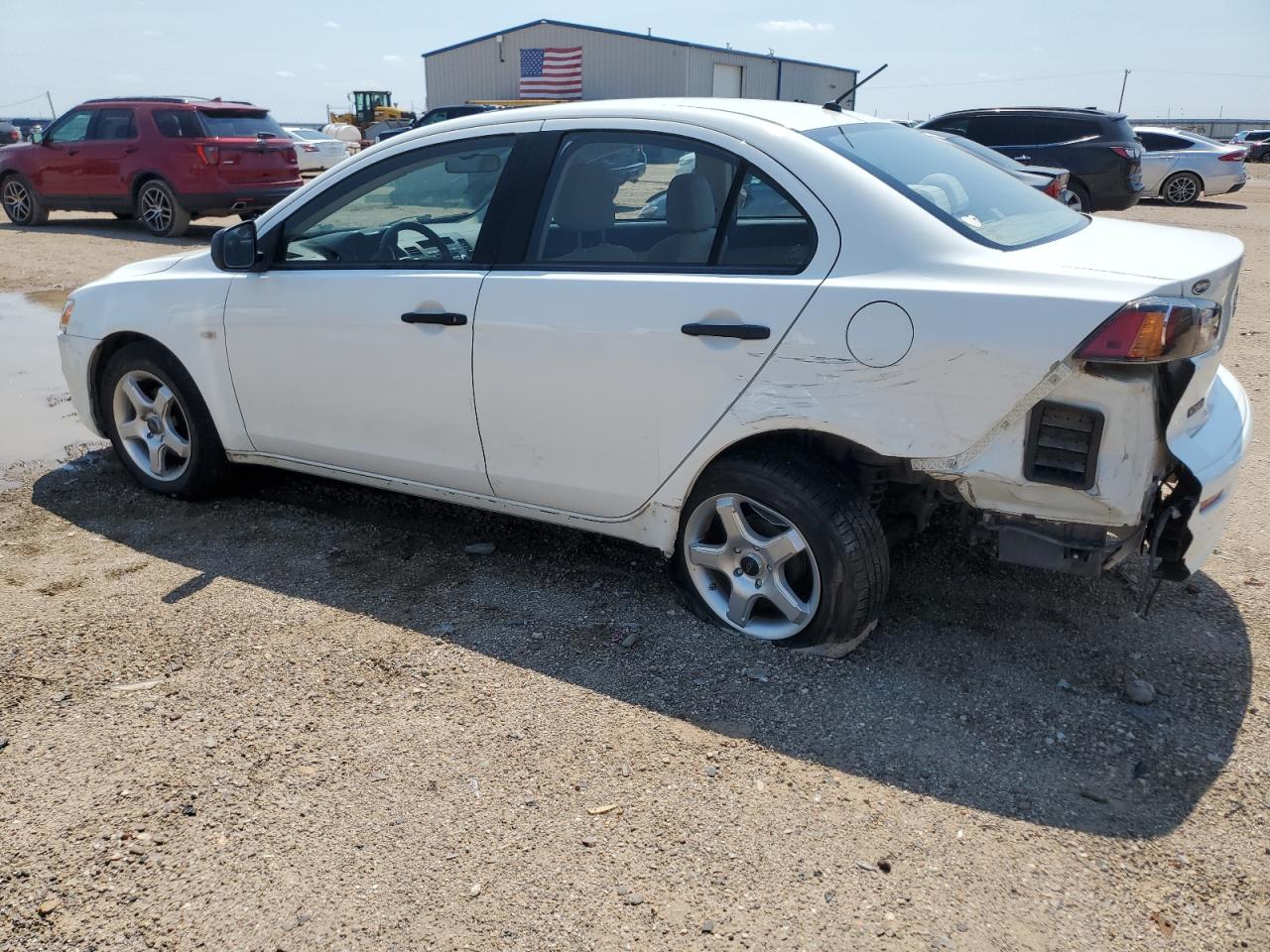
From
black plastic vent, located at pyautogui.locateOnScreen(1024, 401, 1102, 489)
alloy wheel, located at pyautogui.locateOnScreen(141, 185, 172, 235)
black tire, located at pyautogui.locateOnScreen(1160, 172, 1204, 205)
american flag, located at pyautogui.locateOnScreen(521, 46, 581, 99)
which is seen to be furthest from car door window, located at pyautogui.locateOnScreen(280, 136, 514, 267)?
american flag, located at pyautogui.locateOnScreen(521, 46, 581, 99)

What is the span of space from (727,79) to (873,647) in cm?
4778

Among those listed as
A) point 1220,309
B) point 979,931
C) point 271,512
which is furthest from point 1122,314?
point 271,512

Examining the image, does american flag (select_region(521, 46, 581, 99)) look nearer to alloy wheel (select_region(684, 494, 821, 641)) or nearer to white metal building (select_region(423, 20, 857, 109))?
white metal building (select_region(423, 20, 857, 109))

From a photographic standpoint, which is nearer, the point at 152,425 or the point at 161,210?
the point at 152,425

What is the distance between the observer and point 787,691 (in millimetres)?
3146

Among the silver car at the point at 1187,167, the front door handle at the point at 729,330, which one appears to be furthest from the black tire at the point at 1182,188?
the front door handle at the point at 729,330

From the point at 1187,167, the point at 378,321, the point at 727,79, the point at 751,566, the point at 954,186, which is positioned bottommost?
the point at 751,566

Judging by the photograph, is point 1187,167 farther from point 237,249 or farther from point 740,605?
point 237,249

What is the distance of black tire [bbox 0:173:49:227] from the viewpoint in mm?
15430

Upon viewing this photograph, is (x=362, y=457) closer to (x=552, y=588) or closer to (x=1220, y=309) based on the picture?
(x=552, y=588)

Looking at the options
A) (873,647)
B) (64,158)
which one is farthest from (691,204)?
(64,158)

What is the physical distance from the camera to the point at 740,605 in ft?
11.2

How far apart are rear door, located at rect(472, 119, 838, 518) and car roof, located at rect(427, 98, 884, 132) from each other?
57 mm

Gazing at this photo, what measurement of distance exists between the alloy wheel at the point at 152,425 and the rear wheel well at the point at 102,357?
0.11m
